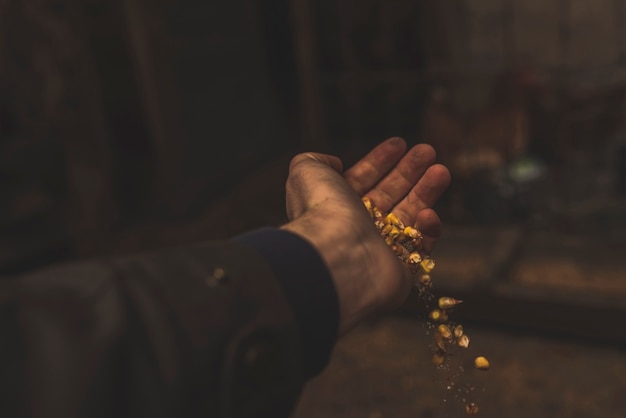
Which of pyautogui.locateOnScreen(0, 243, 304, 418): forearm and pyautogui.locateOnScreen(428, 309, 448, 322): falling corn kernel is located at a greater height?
pyautogui.locateOnScreen(0, 243, 304, 418): forearm

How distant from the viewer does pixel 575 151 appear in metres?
3.34

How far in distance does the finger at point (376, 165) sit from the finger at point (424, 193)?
7 centimetres

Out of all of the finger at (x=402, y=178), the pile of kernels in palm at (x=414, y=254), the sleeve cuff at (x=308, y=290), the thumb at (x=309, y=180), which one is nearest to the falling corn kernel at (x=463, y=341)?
the pile of kernels in palm at (x=414, y=254)

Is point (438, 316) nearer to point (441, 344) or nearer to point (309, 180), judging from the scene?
point (441, 344)

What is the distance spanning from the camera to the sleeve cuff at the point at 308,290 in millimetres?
786

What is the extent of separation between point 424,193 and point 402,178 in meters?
0.06

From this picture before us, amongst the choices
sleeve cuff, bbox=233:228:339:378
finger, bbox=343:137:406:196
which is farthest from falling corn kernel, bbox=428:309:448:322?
sleeve cuff, bbox=233:228:339:378

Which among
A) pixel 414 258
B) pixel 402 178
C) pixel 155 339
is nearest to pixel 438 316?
pixel 414 258

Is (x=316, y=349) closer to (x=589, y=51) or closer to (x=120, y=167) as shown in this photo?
(x=120, y=167)

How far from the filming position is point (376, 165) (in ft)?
4.49

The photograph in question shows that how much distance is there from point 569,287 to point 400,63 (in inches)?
57.6

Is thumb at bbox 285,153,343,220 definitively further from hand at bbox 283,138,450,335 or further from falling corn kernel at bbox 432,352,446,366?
falling corn kernel at bbox 432,352,446,366

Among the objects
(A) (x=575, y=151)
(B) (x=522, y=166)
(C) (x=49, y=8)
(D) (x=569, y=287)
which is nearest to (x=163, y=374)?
(D) (x=569, y=287)

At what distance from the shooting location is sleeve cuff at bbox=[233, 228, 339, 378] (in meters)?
0.79
